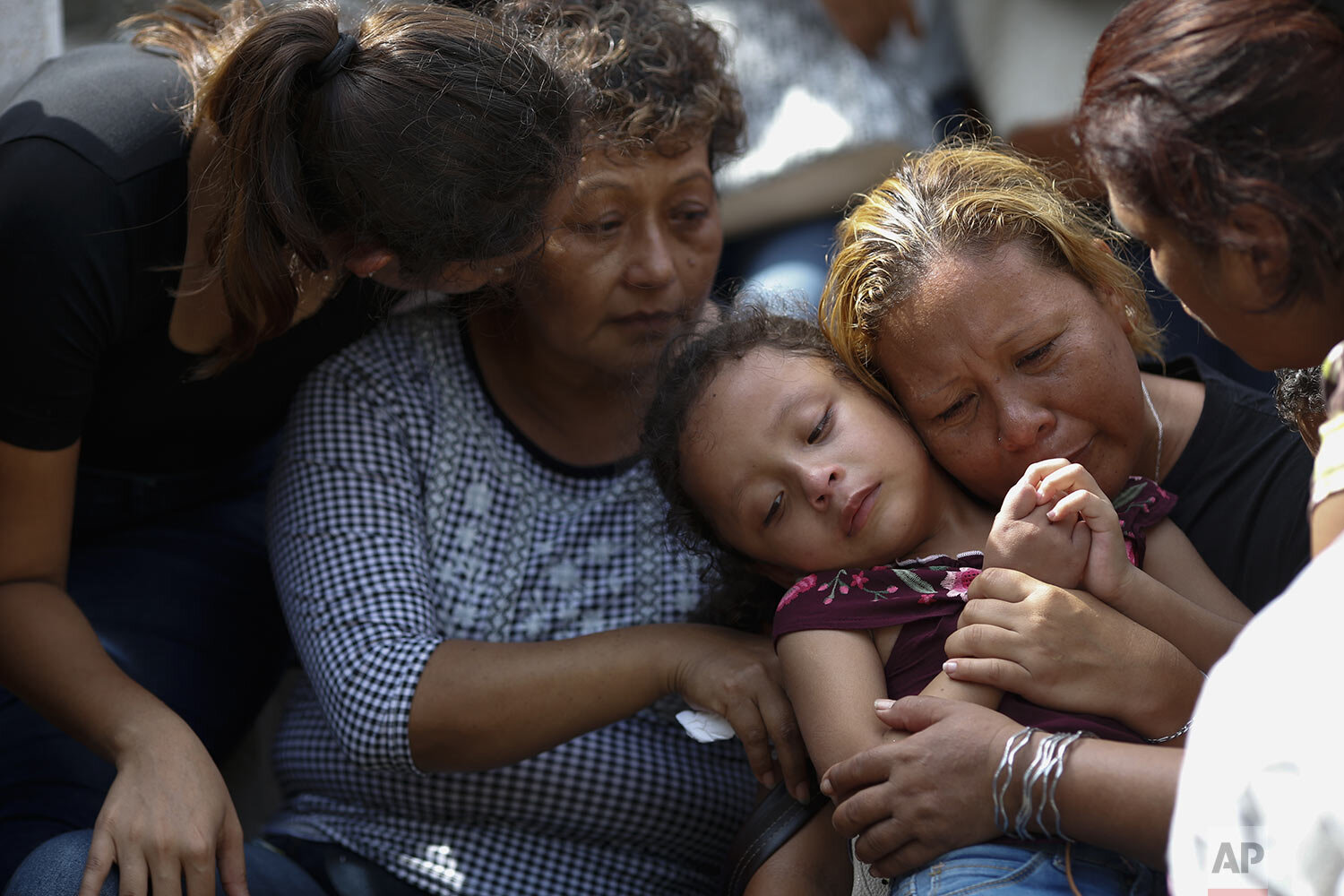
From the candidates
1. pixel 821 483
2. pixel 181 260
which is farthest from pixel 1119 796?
pixel 181 260

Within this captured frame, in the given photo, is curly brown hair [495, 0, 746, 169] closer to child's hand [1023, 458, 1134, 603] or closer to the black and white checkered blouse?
the black and white checkered blouse

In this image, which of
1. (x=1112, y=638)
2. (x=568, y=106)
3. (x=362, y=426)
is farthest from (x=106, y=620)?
(x=1112, y=638)

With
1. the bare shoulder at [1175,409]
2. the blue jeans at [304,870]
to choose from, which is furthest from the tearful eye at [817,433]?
the blue jeans at [304,870]

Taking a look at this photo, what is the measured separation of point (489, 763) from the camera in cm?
159

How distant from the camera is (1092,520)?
4.30 ft

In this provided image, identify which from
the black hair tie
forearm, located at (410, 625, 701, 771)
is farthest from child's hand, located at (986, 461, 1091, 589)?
the black hair tie

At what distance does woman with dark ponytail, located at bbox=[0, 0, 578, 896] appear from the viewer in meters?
1.44

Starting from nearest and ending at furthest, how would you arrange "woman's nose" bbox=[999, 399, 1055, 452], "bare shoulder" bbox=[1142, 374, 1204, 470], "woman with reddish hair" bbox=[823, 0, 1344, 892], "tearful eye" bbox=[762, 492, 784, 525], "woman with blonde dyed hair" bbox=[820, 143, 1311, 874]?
"woman with reddish hair" bbox=[823, 0, 1344, 892]
"woman with blonde dyed hair" bbox=[820, 143, 1311, 874]
"woman's nose" bbox=[999, 399, 1055, 452]
"tearful eye" bbox=[762, 492, 784, 525]
"bare shoulder" bbox=[1142, 374, 1204, 470]

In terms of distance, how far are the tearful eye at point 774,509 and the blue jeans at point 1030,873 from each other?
1.58 ft

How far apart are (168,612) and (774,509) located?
3.60 ft

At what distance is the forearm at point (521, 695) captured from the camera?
1.54m

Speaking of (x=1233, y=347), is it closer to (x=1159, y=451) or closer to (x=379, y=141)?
(x=1159, y=451)

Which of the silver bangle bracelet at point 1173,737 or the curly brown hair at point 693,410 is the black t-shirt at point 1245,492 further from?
the curly brown hair at point 693,410

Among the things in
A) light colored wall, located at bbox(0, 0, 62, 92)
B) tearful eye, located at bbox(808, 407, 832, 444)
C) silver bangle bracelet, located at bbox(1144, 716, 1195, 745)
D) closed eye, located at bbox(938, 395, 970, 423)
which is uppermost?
light colored wall, located at bbox(0, 0, 62, 92)
